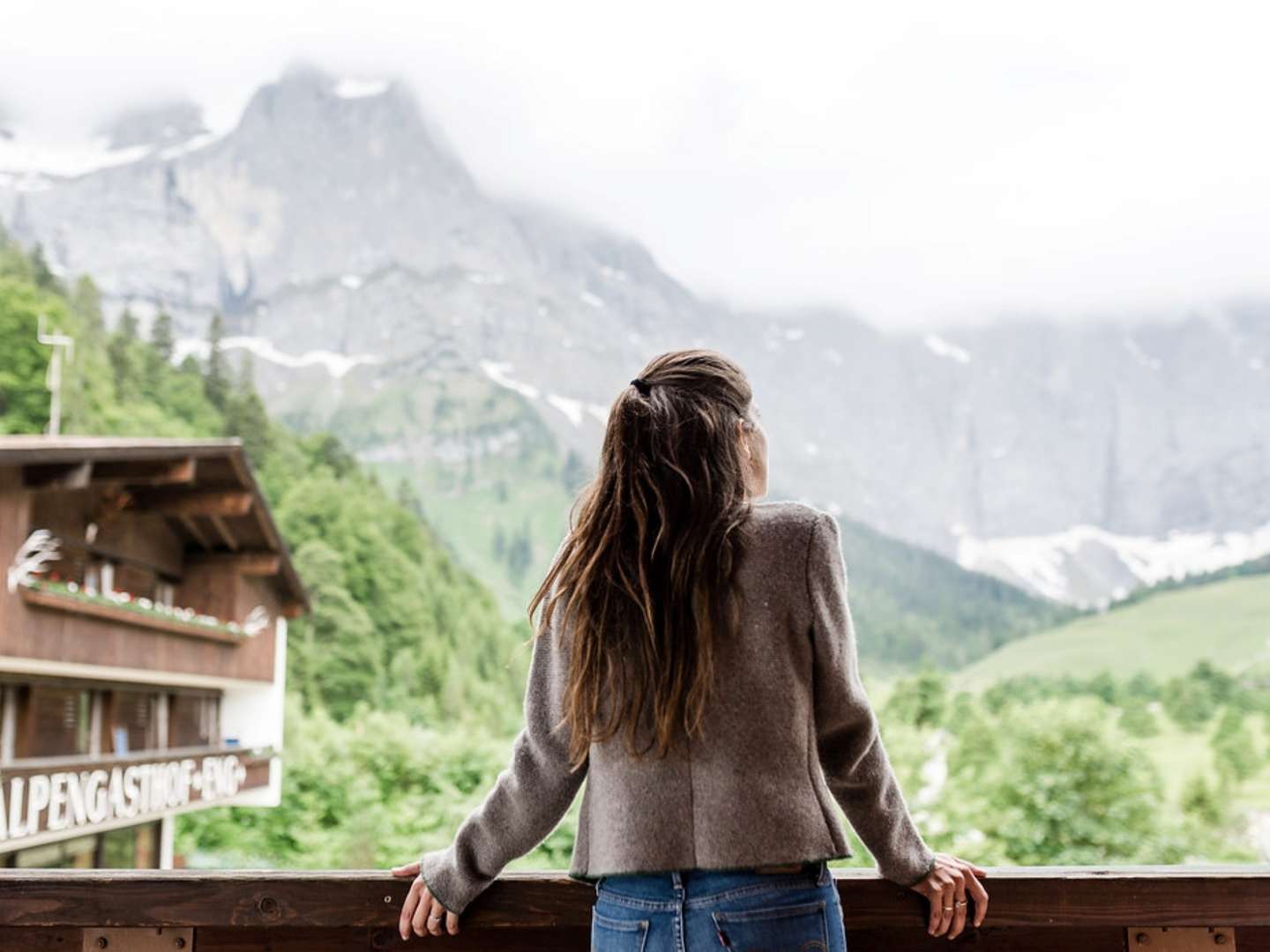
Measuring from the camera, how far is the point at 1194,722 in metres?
25.1

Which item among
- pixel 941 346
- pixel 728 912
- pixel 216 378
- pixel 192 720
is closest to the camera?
pixel 728 912

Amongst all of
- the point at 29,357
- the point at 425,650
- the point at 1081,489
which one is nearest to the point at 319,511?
the point at 425,650

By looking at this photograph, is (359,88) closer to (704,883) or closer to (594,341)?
(594,341)

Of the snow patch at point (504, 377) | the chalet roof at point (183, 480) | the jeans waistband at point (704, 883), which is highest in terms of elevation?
the snow patch at point (504, 377)

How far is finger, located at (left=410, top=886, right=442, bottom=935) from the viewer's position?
44.9 inches

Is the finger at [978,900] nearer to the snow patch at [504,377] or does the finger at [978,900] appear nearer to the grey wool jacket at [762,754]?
the grey wool jacket at [762,754]

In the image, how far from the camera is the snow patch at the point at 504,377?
46.7 m

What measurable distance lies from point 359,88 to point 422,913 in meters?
56.2

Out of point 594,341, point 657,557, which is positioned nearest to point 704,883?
point 657,557

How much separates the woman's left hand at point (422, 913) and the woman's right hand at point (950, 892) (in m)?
0.43

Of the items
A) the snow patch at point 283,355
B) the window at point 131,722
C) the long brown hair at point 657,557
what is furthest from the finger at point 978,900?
the snow patch at point 283,355

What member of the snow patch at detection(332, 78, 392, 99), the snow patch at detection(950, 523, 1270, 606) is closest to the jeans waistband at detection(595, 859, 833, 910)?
the snow patch at detection(950, 523, 1270, 606)

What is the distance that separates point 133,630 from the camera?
340 inches

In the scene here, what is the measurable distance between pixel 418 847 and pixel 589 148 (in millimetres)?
42878
